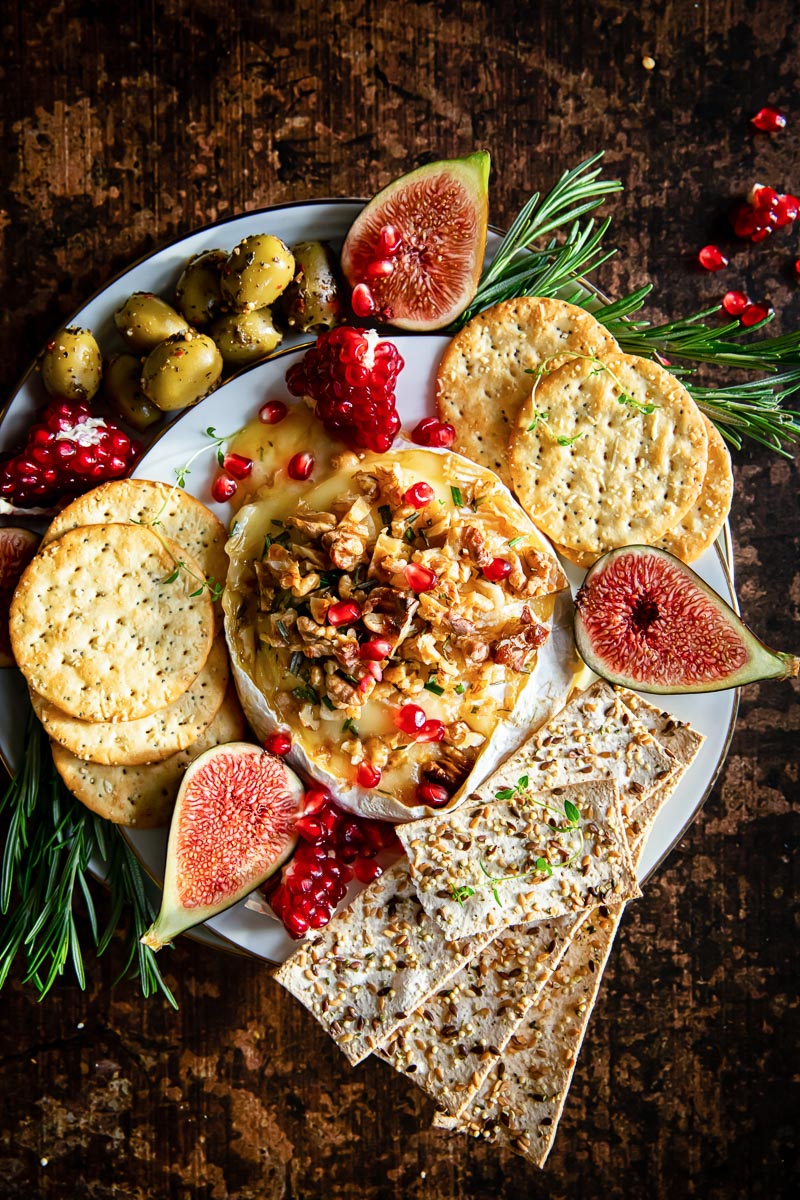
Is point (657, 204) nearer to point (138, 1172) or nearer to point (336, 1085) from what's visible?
point (336, 1085)

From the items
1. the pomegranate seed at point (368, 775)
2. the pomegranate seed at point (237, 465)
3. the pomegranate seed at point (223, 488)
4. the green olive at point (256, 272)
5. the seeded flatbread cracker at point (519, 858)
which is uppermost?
the green olive at point (256, 272)

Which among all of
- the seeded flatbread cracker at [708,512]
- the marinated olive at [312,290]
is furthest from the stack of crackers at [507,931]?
the marinated olive at [312,290]

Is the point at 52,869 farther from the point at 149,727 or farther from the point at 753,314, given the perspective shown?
the point at 753,314

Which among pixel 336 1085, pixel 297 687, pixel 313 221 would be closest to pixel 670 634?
pixel 297 687

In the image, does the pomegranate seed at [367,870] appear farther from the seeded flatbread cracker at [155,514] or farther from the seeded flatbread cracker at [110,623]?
the seeded flatbread cracker at [155,514]

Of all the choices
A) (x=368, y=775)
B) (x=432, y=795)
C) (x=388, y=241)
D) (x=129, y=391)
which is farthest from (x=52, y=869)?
(x=388, y=241)
